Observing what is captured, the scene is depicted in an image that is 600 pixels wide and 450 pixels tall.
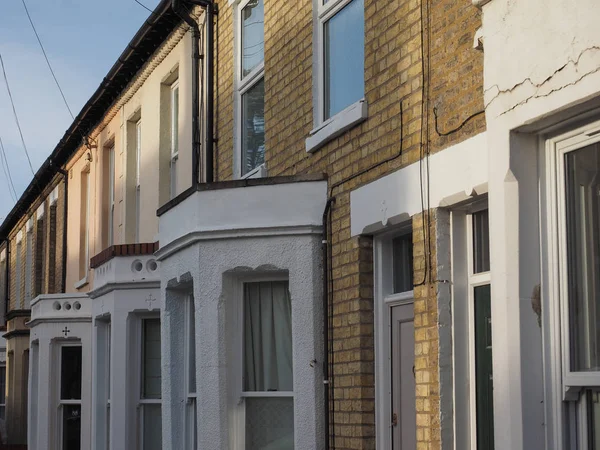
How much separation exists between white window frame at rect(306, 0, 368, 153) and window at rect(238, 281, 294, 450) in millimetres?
1316

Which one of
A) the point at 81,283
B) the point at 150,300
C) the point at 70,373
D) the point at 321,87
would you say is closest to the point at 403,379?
the point at 321,87

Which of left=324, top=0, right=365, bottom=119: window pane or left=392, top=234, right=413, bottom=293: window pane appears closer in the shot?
left=392, top=234, right=413, bottom=293: window pane

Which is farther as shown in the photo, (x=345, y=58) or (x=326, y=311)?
(x=345, y=58)

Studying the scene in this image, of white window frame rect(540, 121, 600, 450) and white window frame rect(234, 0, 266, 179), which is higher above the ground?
white window frame rect(234, 0, 266, 179)

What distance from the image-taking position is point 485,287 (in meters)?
7.12

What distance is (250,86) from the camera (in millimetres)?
11539

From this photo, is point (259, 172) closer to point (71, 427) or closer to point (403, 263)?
point (403, 263)

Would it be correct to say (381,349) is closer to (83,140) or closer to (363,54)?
(363,54)

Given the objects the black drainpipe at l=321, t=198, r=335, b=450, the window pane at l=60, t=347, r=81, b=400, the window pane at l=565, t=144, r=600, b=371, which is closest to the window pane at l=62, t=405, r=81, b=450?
the window pane at l=60, t=347, r=81, b=400

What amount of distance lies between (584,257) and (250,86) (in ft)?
21.1

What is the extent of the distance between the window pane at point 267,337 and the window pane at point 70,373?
8797 millimetres

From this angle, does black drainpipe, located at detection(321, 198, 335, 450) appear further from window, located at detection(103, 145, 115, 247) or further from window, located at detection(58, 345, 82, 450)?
window, located at detection(103, 145, 115, 247)

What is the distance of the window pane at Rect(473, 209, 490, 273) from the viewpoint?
23.4 feet

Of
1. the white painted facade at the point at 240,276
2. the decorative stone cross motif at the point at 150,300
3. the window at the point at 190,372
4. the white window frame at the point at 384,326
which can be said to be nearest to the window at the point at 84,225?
the decorative stone cross motif at the point at 150,300
